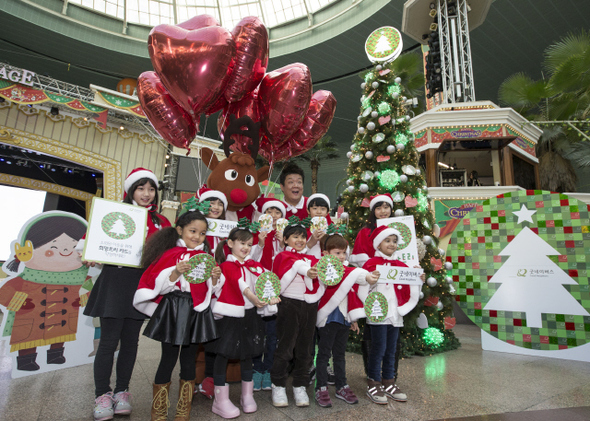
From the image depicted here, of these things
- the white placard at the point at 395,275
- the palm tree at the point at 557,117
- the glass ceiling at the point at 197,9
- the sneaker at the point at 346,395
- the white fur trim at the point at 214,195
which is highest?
the glass ceiling at the point at 197,9

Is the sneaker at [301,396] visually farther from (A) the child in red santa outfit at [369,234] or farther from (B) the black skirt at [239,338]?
(A) the child in red santa outfit at [369,234]

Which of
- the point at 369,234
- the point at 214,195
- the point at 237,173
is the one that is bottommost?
the point at 369,234

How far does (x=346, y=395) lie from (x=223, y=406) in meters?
0.87

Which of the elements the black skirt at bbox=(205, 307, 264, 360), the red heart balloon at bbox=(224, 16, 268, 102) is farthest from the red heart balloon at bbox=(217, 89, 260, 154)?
the black skirt at bbox=(205, 307, 264, 360)

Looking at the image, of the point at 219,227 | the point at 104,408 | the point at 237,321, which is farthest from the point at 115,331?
the point at 219,227

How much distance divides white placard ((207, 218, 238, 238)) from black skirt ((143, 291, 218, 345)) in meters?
0.48

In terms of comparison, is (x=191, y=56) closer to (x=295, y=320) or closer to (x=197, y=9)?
(x=295, y=320)

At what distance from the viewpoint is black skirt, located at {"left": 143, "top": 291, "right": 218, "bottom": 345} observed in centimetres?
198

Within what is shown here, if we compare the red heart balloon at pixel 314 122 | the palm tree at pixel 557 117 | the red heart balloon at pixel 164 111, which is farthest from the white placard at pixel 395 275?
the palm tree at pixel 557 117

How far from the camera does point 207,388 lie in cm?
252

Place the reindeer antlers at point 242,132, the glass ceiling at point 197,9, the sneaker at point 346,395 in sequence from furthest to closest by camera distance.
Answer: the glass ceiling at point 197,9, the reindeer antlers at point 242,132, the sneaker at point 346,395

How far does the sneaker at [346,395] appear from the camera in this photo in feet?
7.95

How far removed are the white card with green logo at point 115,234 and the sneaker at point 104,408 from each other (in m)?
0.79

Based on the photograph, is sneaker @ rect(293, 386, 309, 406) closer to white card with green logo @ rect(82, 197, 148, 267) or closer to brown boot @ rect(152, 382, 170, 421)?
brown boot @ rect(152, 382, 170, 421)
